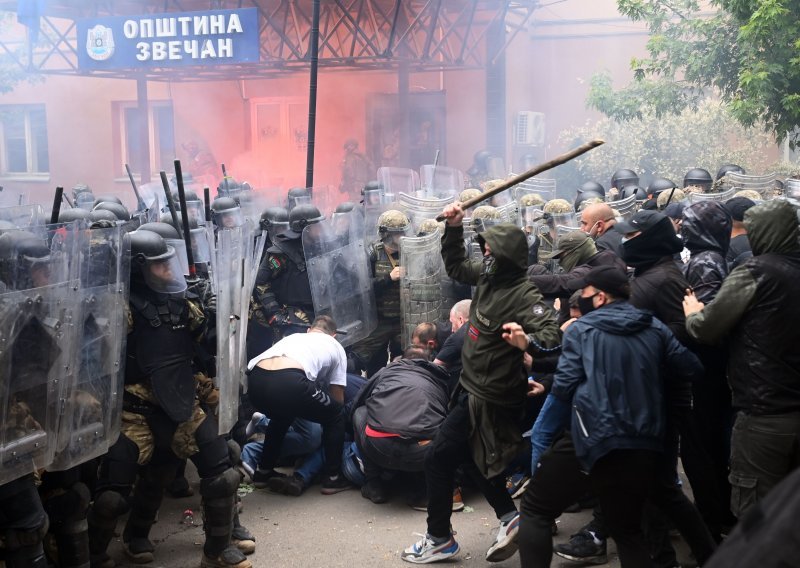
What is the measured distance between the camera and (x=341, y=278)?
23.2 feet

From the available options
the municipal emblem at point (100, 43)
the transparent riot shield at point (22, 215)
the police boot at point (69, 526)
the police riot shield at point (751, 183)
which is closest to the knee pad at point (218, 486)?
the police boot at point (69, 526)

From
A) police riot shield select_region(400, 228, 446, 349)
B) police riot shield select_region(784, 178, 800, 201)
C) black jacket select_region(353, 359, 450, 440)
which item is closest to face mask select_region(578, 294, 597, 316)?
black jacket select_region(353, 359, 450, 440)

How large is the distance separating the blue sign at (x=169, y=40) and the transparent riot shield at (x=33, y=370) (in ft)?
40.7

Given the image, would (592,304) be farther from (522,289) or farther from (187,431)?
(187,431)

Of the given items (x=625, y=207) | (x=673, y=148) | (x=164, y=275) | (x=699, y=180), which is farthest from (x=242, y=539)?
(x=673, y=148)

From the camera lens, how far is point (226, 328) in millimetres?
4910

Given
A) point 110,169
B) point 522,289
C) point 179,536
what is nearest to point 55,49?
point 110,169

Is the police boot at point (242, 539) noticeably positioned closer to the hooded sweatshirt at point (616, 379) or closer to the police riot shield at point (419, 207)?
the hooded sweatshirt at point (616, 379)

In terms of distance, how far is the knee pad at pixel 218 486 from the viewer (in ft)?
15.7

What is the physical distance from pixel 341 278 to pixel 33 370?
10.8 ft

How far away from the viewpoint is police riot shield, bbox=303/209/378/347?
6926 mm

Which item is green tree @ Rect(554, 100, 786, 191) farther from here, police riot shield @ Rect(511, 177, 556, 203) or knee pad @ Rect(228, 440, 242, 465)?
knee pad @ Rect(228, 440, 242, 465)

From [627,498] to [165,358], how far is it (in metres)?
2.37

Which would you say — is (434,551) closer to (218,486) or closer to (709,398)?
(218,486)
